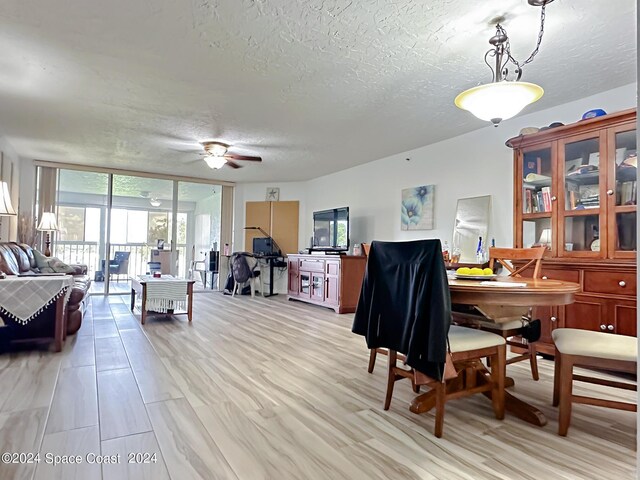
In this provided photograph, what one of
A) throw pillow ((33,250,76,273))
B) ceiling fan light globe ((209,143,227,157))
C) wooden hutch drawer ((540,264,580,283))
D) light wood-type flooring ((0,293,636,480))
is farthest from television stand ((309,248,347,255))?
throw pillow ((33,250,76,273))

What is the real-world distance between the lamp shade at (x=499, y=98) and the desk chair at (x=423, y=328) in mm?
989

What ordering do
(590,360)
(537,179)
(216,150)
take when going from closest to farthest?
(590,360)
(537,179)
(216,150)

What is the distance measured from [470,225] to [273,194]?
445cm

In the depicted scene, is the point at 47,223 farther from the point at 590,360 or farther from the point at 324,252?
the point at 590,360

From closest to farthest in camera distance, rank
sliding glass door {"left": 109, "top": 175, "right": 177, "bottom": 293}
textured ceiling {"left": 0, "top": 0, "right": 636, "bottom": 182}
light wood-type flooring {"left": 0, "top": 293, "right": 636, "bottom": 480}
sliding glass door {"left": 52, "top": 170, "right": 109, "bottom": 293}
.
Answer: light wood-type flooring {"left": 0, "top": 293, "right": 636, "bottom": 480}, textured ceiling {"left": 0, "top": 0, "right": 636, "bottom": 182}, sliding glass door {"left": 52, "top": 170, "right": 109, "bottom": 293}, sliding glass door {"left": 109, "top": 175, "right": 177, "bottom": 293}

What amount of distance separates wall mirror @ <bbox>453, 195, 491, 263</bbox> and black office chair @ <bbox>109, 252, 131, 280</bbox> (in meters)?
6.59

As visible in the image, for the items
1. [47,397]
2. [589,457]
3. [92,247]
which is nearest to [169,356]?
[47,397]

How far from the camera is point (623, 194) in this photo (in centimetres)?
277

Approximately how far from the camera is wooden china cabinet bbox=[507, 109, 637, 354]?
8.95 ft

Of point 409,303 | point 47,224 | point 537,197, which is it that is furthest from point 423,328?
point 47,224

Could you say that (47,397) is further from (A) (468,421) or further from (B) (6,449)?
(A) (468,421)

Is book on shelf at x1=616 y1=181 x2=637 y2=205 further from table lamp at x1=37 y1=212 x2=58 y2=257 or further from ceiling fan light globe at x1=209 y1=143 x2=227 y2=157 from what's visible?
table lamp at x1=37 y1=212 x2=58 y2=257

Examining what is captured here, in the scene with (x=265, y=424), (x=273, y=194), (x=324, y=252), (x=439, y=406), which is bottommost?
(x=265, y=424)

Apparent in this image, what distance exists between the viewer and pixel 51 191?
247 inches
